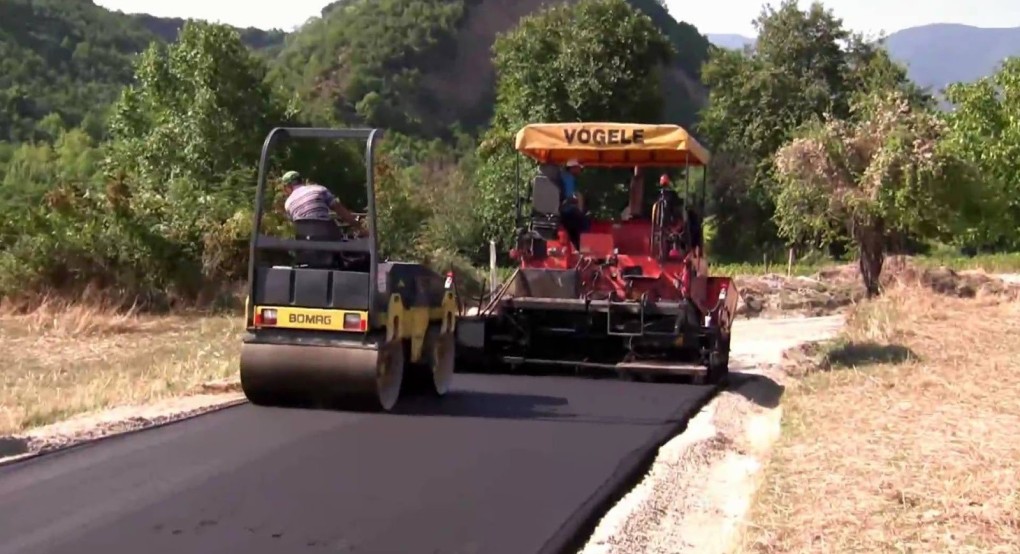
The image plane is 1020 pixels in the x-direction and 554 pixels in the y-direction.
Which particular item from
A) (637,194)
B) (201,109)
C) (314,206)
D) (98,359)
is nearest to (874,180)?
(637,194)

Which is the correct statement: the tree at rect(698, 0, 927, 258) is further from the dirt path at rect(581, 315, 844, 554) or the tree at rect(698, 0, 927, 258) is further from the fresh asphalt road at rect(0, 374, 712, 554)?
the fresh asphalt road at rect(0, 374, 712, 554)

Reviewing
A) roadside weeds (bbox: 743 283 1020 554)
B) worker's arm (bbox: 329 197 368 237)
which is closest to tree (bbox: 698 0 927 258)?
roadside weeds (bbox: 743 283 1020 554)

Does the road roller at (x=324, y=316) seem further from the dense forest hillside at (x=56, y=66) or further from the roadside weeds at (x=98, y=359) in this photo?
the dense forest hillside at (x=56, y=66)

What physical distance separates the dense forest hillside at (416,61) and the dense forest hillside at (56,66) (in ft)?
30.9

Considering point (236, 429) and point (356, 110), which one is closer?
point (236, 429)

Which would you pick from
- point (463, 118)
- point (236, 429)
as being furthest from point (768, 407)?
point (463, 118)

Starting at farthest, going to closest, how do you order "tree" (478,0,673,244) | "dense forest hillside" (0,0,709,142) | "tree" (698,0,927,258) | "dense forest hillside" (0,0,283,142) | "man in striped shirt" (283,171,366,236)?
"dense forest hillside" (0,0,709,142) < "dense forest hillside" (0,0,283,142) < "tree" (698,0,927,258) < "tree" (478,0,673,244) < "man in striped shirt" (283,171,366,236)

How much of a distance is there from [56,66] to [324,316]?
165 feet

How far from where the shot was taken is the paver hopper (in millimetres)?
11727

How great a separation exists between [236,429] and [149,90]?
20.7 m

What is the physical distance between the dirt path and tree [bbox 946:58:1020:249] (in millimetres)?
14914

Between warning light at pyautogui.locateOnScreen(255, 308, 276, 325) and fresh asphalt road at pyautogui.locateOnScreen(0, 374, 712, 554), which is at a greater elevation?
warning light at pyautogui.locateOnScreen(255, 308, 276, 325)

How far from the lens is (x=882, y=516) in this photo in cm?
602

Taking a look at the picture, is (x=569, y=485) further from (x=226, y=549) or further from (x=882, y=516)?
(x=226, y=549)
